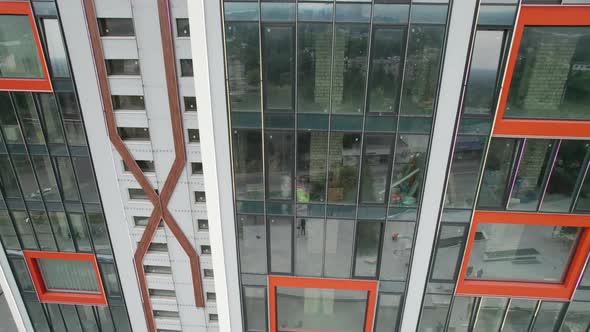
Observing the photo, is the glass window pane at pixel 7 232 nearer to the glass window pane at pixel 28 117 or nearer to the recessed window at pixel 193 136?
the glass window pane at pixel 28 117

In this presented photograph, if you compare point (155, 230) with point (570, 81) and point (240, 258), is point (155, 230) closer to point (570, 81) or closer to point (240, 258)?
point (240, 258)

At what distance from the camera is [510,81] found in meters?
9.01

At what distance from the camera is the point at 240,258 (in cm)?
1114

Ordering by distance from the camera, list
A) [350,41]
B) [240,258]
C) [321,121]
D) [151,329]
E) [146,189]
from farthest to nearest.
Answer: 1. [151,329]
2. [146,189]
3. [240,258]
4. [321,121]
5. [350,41]

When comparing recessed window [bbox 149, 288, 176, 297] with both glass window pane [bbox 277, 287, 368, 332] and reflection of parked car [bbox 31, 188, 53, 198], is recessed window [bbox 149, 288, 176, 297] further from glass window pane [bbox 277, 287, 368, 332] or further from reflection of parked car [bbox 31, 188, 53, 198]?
reflection of parked car [bbox 31, 188, 53, 198]

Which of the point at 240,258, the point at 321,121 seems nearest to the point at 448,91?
the point at 321,121

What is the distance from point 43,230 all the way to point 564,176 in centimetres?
1665

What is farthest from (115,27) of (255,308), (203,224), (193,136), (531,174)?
(531,174)

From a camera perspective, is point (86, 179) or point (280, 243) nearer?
point (280, 243)

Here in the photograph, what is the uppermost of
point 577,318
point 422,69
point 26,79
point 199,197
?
point 422,69

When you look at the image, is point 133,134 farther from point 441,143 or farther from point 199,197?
point 441,143

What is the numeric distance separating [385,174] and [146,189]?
762 centimetres

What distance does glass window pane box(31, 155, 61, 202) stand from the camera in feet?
Result: 39.6

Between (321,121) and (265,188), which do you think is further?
(265,188)
